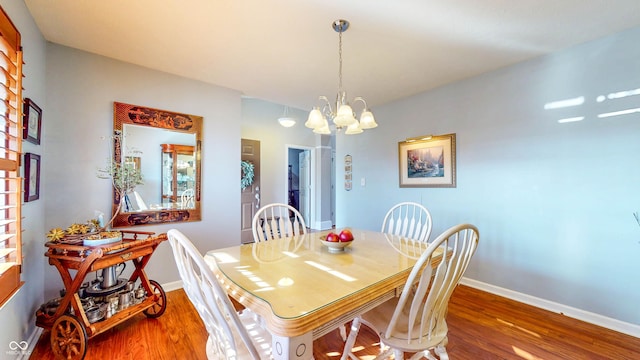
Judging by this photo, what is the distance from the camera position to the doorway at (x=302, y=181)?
19.8 feet

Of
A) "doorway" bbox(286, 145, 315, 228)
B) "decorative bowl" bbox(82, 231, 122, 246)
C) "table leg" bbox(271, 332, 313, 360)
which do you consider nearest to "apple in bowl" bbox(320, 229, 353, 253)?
"table leg" bbox(271, 332, 313, 360)

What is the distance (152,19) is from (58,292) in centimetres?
230

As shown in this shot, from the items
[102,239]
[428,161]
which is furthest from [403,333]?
[428,161]

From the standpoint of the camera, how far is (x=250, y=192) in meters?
4.88

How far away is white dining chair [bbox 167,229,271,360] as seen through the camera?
0.87 m

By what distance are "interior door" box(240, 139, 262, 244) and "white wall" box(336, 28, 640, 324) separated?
3.03 m

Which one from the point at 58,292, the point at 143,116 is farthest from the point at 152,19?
the point at 58,292

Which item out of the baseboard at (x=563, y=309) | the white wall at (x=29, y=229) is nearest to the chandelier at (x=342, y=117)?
the white wall at (x=29, y=229)

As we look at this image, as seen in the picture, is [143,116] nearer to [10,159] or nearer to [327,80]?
[10,159]

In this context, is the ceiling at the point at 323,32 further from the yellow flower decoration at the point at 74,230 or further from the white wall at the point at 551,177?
the yellow flower decoration at the point at 74,230

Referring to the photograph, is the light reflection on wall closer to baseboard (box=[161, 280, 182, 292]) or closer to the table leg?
the table leg

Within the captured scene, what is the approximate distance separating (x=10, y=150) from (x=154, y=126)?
1.37m

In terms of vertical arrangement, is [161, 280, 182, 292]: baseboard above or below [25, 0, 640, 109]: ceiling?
below

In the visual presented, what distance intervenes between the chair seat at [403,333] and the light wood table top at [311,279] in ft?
0.52
